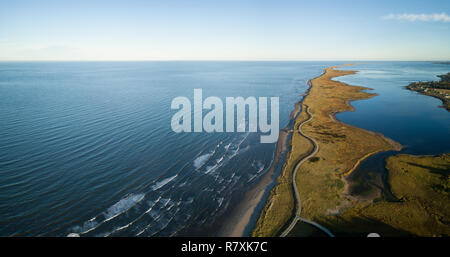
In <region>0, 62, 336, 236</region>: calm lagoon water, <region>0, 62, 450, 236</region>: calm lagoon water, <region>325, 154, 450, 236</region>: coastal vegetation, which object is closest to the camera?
<region>325, 154, 450, 236</region>: coastal vegetation

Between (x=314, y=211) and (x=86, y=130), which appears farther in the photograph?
(x=86, y=130)

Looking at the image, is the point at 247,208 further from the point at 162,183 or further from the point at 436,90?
the point at 436,90

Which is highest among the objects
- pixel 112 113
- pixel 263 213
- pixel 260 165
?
pixel 112 113

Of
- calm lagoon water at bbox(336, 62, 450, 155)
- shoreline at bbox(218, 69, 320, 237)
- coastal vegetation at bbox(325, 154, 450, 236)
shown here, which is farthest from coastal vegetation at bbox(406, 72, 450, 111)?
shoreline at bbox(218, 69, 320, 237)

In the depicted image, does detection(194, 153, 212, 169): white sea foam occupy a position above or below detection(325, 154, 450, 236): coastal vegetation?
above

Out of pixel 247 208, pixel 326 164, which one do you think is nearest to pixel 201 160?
pixel 247 208

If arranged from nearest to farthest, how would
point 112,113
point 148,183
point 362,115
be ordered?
point 148,183 → point 112,113 → point 362,115

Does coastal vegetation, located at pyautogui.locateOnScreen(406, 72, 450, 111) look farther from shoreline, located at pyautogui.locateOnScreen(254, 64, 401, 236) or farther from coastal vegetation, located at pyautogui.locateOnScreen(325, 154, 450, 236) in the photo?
coastal vegetation, located at pyautogui.locateOnScreen(325, 154, 450, 236)

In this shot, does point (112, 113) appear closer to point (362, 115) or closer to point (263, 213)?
point (263, 213)

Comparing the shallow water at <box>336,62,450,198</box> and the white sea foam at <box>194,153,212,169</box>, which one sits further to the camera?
the white sea foam at <box>194,153,212,169</box>

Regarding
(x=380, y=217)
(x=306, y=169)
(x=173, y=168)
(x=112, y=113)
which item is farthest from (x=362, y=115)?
(x=112, y=113)
